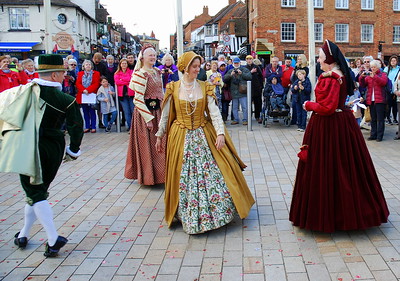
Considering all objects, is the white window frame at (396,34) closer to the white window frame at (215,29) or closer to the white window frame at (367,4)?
the white window frame at (367,4)

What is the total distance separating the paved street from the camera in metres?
4.01

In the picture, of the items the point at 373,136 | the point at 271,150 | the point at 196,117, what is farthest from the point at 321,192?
the point at 373,136

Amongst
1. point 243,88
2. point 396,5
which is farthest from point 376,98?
point 396,5

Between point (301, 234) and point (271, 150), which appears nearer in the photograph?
point (301, 234)

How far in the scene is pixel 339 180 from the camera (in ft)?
14.9

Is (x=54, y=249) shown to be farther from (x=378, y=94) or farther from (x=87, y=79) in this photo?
(x=87, y=79)

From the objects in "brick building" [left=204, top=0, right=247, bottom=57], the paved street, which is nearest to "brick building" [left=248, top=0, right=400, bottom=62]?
"brick building" [left=204, top=0, right=247, bottom=57]

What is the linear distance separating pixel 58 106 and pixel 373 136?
322 inches

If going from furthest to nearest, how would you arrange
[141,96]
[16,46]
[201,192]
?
[16,46], [141,96], [201,192]

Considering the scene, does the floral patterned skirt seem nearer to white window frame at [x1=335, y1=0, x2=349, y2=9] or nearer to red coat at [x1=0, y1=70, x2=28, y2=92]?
red coat at [x1=0, y1=70, x2=28, y2=92]

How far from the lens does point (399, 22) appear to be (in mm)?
39281

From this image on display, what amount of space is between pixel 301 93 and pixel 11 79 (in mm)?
7075

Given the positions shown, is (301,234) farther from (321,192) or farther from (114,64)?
(114,64)

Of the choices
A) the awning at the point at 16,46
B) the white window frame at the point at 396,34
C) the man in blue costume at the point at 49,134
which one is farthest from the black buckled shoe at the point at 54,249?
the white window frame at the point at 396,34
